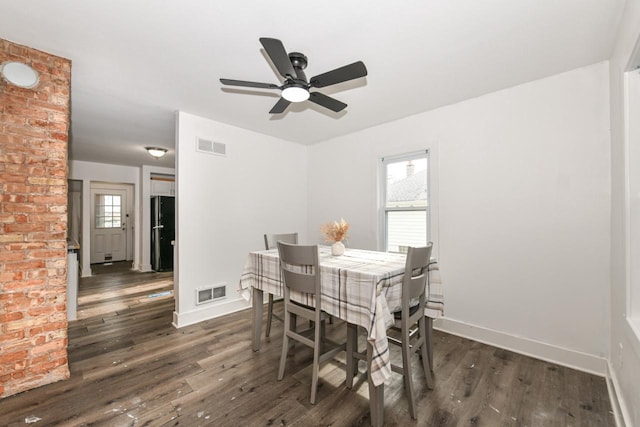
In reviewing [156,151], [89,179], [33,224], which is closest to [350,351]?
[33,224]

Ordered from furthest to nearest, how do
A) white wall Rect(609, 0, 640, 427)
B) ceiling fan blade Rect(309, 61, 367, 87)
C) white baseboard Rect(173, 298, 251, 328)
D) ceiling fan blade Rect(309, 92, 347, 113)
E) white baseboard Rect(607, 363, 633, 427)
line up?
1. white baseboard Rect(173, 298, 251, 328)
2. ceiling fan blade Rect(309, 92, 347, 113)
3. ceiling fan blade Rect(309, 61, 367, 87)
4. white baseboard Rect(607, 363, 633, 427)
5. white wall Rect(609, 0, 640, 427)

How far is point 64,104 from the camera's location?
215 centimetres

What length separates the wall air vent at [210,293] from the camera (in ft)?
11.2

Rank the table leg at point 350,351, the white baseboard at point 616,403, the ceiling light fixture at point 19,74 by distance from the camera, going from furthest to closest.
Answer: the table leg at point 350,351
the ceiling light fixture at point 19,74
the white baseboard at point 616,403

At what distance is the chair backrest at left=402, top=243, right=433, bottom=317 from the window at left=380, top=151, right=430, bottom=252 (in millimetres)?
1429

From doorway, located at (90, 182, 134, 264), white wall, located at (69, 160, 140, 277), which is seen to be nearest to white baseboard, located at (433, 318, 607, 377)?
white wall, located at (69, 160, 140, 277)

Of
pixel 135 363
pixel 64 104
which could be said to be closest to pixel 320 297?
pixel 135 363

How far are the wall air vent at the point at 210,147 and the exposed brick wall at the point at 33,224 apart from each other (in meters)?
1.38

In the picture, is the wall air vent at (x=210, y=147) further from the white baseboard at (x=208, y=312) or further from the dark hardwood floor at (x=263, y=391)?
the dark hardwood floor at (x=263, y=391)

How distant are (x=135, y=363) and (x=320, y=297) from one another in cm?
182

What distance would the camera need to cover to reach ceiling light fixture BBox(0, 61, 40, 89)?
1.87m

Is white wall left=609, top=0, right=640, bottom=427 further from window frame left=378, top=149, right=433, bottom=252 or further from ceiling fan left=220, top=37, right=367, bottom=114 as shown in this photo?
window frame left=378, top=149, right=433, bottom=252

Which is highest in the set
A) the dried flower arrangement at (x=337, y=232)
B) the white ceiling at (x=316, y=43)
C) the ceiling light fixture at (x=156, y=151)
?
the white ceiling at (x=316, y=43)

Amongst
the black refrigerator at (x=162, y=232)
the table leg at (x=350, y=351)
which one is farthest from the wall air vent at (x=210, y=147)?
the black refrigerator at (x=162, y=232)
